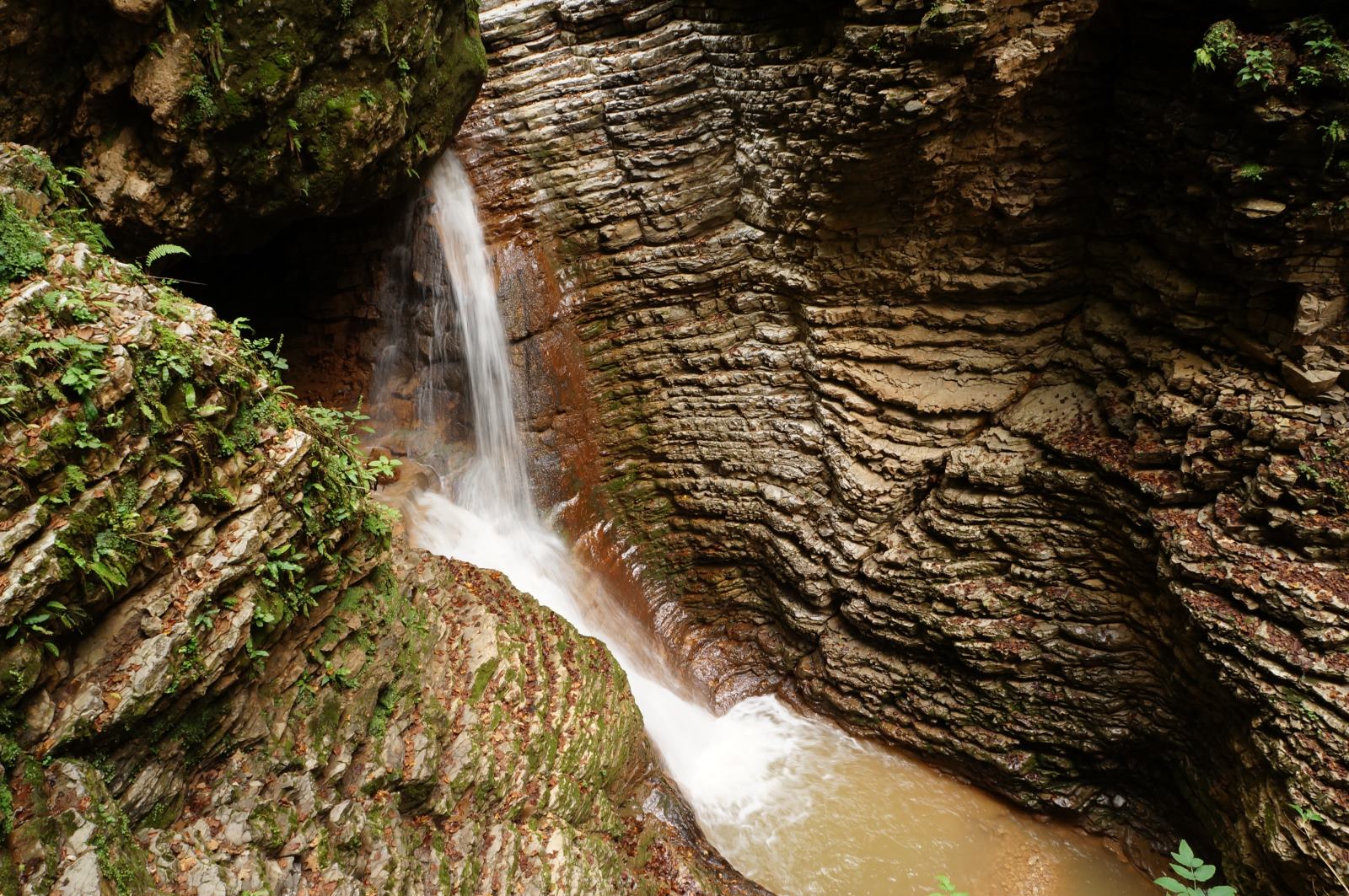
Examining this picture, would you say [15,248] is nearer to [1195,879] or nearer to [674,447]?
[1195,879]

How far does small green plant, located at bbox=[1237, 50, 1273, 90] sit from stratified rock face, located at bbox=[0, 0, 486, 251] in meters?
7.67

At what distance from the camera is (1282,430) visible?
259 inches

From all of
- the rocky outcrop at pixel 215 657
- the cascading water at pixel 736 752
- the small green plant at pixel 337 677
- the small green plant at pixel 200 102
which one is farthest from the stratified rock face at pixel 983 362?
the small green plant at pixel 337 677

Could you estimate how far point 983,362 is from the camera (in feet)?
28.8

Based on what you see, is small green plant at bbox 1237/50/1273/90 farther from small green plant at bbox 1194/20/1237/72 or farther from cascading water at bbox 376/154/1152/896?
cascading water at bbox 376/154/1152/896

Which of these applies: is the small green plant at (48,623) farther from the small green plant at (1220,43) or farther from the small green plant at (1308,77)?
the small green plant at (1308,77)

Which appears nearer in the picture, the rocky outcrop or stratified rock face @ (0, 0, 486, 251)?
the rocky outcrop

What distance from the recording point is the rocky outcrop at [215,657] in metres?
3.71

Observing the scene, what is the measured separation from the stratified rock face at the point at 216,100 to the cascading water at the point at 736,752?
2.40 m

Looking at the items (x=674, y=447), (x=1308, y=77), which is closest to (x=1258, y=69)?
A: (x=1308, y=77)

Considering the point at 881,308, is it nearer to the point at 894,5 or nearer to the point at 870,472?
the point at 870,472

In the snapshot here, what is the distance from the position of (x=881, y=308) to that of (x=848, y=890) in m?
6.62

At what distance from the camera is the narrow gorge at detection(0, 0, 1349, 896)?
4.39 metres

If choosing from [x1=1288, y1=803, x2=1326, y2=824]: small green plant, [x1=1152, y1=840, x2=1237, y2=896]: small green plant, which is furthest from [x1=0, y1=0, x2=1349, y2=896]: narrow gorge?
[x1=1152, y1=840, x2=1237, y2=896]: small green plant
